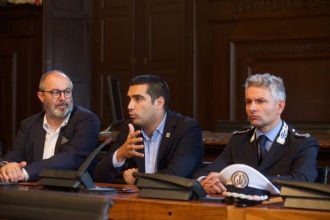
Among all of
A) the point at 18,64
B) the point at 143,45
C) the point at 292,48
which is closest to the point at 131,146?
the point at 292,48

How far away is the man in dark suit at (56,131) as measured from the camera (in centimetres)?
404

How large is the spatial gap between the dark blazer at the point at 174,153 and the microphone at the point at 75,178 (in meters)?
0.76

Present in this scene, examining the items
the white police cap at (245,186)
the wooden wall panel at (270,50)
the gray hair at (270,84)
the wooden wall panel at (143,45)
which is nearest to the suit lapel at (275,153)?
the gray hair at (270,84)

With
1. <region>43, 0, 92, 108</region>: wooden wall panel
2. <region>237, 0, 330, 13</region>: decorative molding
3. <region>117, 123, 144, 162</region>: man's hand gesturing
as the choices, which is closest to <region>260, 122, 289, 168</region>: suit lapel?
<region>117, 123, 144, 162</region>: man's hand gesturing

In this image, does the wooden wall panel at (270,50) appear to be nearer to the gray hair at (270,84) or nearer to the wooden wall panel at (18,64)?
the wooden wall panel at (18,64)

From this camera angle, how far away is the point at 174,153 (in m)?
3.65

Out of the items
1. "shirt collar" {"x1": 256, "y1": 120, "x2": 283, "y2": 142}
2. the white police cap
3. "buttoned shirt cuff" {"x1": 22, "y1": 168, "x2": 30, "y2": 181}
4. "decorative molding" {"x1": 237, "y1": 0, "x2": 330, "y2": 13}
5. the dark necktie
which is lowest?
"buttoned shirt cuff" {"x1": 22, "y1": 168, "x2": 30, "y2": 181}

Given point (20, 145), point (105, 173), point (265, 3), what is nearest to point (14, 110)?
point (265, 3)

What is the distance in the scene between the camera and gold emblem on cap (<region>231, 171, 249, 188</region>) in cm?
253

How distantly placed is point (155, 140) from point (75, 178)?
3.71ft

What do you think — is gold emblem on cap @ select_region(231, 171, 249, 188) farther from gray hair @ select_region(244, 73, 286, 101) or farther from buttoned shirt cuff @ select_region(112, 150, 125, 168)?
buttoned shirt cuff @ select_region(112, 150, 125, 168)

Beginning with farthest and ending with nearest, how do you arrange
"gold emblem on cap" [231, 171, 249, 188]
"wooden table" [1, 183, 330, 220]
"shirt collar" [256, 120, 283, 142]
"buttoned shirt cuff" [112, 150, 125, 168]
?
1. "buttoned shirt cuff" [112, 150, 125, 168]
2. "shirt collar" [256, 120, 283, 142]
3. "gold emblem on cap" [231, 171, 249, 188]
4. "wooden table" [1, 183, 330, 220]

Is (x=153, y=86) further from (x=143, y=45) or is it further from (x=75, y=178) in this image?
(x=143, y=45)

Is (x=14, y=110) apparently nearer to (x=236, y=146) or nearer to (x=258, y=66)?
(x=258, y=66)
